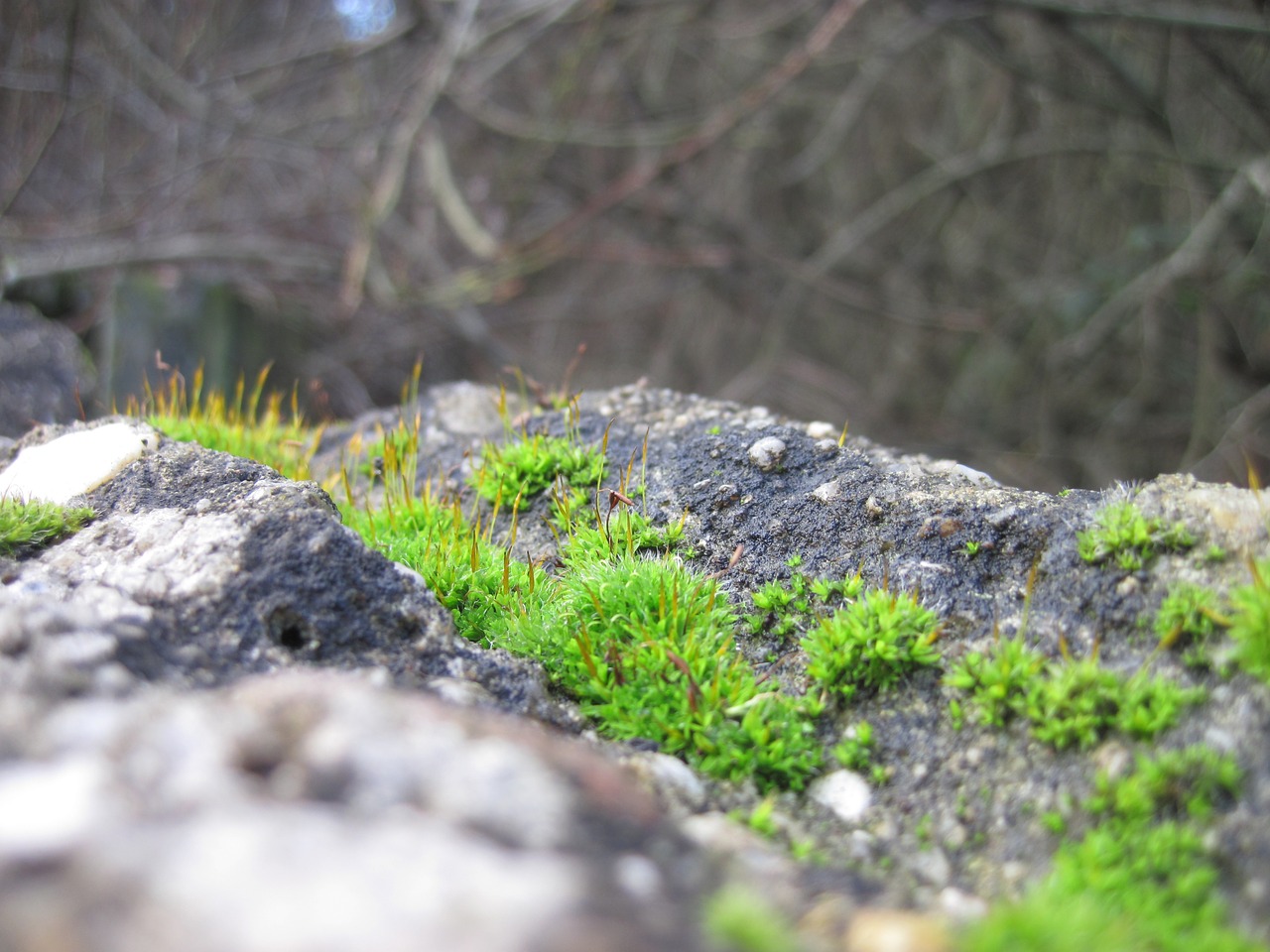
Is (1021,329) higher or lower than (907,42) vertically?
lower

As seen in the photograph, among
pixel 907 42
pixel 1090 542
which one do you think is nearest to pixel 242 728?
pixel 1090 542

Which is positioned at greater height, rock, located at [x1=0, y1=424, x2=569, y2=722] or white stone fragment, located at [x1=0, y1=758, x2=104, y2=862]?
white stone fragment, located at [x1=0, y1=758, x2=104, y2=862]

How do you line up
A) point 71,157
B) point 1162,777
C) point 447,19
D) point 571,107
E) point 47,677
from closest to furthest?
point 47,677 → point 1162,777 → point 447,19 → point 571,107 → point 71,157

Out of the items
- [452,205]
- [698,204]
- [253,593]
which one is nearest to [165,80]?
[452,205]

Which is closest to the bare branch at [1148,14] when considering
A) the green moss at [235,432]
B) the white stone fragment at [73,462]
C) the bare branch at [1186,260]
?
the bare branch at [1186,260]

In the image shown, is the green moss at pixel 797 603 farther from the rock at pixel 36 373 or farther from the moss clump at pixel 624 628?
the rock at pixel 36 373

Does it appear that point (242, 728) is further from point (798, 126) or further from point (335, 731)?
point (798, 126)

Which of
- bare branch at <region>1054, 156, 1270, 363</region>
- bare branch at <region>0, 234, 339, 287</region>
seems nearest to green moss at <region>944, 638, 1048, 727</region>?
bare branch at <region>1054, 156, 1270, 363</region>

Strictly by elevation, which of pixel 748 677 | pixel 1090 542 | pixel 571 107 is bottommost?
pixel 748 677

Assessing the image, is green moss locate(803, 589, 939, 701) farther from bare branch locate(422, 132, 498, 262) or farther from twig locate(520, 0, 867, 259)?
bare branch locate(422, 132, 498, 262)
